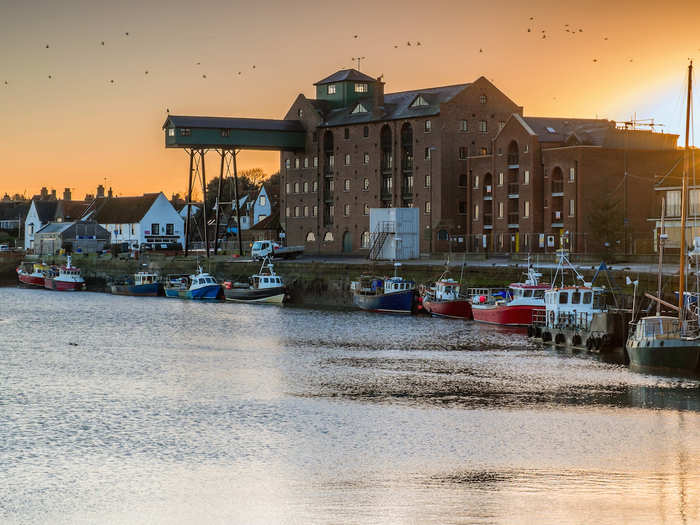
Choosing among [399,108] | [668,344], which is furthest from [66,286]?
[668,344]

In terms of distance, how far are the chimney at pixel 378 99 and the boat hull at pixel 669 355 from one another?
81355 millimetres

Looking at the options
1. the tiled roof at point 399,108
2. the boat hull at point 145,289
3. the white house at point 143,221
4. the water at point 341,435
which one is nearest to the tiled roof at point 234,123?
the tiled roof at point 399,108

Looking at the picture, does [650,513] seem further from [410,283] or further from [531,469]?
[410,283]

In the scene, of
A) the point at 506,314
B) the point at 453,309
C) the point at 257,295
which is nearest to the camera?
the point at 506,314

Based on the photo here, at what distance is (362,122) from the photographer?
125 m

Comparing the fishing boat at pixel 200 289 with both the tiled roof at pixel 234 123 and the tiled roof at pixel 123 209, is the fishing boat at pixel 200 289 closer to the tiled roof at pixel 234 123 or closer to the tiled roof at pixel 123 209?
the tiled roof at pixel 234 123

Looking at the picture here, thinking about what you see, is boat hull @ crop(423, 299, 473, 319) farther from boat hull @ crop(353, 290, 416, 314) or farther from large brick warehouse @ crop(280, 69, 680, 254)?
large brick warehouse @ crop(280, 69, 680, 254)

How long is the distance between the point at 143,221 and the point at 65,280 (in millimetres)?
37172

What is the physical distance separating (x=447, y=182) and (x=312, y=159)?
2241 centimetres

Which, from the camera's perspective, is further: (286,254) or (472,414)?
(286,254)

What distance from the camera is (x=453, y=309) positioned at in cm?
7712

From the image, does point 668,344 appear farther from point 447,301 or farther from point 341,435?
point 447,301

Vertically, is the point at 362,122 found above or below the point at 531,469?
above

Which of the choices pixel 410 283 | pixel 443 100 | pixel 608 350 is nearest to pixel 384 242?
pixel 443 100
